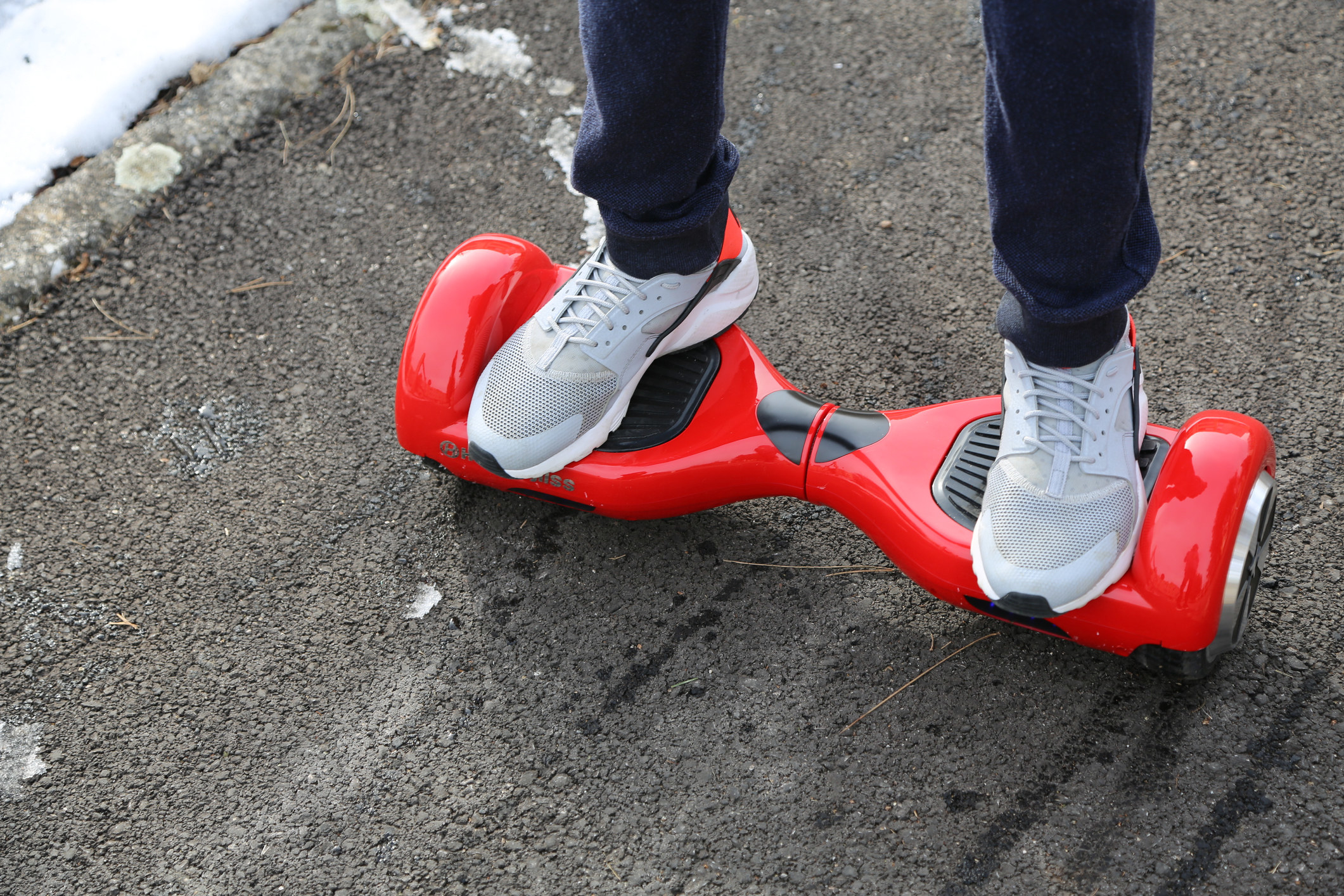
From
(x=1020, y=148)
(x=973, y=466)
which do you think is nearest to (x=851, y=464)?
(x=973, y=466)

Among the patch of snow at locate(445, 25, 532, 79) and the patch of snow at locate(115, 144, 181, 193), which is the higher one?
the patch of snow at locate(115, 144, 181, 193)

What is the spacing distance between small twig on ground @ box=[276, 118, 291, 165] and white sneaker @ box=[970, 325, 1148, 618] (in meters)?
1.72

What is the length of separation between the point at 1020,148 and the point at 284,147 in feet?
5.94

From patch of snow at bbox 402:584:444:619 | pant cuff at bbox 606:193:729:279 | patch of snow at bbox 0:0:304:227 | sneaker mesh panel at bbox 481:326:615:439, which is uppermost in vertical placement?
patch of snow at bbox 0:0:304:227

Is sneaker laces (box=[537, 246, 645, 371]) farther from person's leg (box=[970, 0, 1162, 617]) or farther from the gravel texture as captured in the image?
person's leg (box=[970, 0, 1162, 617])

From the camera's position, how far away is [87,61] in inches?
92.3

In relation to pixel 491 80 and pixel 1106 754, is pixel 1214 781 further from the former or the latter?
pixel 491 80

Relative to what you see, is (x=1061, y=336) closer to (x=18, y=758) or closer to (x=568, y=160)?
(x=568, y=160)

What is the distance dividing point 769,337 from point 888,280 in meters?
0.28

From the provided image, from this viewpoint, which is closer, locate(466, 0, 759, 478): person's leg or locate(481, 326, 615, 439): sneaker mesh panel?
locate(466, 0, 759, 478): person's leg

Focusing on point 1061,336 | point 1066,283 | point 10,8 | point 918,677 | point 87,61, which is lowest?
point 918,677

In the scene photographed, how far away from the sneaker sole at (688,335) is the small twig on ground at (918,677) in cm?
57

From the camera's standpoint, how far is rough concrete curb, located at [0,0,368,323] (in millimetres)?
2053

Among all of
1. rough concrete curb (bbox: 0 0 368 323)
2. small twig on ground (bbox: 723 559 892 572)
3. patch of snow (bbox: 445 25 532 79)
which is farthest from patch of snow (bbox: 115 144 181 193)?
small twig on ground (bbox: 723 559 892 572)
